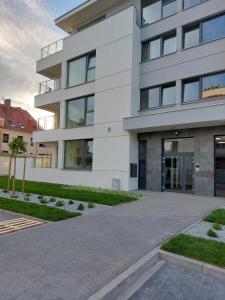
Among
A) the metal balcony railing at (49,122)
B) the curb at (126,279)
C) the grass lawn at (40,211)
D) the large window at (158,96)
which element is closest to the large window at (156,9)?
the large window at (158,96)

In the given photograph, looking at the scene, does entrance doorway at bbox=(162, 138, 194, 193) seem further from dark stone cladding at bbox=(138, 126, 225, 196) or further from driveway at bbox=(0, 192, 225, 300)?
driveway at bbox=(0, 192, 225, 300)

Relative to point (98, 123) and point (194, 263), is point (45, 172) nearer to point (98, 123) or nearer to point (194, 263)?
point (98, 123)

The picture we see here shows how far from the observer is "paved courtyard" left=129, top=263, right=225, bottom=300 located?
11.9 feet

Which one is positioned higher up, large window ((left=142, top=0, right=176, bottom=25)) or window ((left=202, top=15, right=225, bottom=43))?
large window ((left=142, top=0, right=176, bottom=25))

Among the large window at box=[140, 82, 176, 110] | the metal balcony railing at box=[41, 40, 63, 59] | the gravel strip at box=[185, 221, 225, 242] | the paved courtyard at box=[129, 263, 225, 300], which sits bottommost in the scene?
the paved courtyard at box=[129, 263, 225, 300]

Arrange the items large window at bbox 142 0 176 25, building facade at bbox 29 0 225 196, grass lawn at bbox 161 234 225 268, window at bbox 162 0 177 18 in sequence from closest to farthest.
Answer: grass lawn at bbox 161 234 225 268, building facade at bbox 29 0 225 196, window at bbox 162 0 177 18, large window at bbox 142 0 176 25

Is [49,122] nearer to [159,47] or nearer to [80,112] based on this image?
[80,112]

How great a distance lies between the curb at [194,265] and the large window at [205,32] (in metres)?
12.7

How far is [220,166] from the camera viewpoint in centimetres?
1326

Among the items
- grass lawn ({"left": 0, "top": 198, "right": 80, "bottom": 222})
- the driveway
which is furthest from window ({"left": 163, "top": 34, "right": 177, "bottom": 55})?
grass lawn ({"left": 0, "top": 198, "right": 80, "bottom": 222})

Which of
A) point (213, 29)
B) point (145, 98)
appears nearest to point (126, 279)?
point (145, 98)

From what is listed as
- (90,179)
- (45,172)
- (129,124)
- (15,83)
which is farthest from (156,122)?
(15,83)

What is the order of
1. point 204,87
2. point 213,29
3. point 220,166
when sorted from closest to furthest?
point 220,166, point 204,87, point 213,29

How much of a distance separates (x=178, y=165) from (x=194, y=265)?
10751mm
